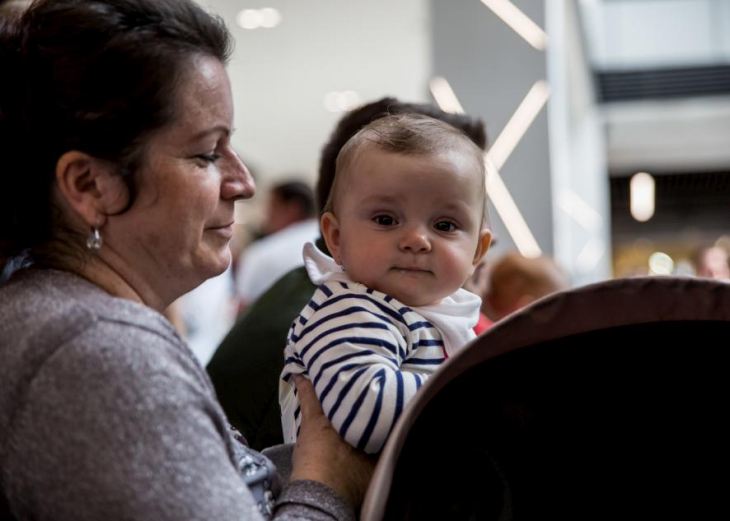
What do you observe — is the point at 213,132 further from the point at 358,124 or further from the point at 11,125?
the point at 358,124

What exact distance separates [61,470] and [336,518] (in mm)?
317

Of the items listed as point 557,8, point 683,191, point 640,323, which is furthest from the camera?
point 683,191

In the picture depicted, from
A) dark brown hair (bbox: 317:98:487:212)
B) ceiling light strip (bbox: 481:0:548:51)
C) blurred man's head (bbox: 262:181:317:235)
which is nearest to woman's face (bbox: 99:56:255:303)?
dark brown hair (bbox: 317:98:487:212)

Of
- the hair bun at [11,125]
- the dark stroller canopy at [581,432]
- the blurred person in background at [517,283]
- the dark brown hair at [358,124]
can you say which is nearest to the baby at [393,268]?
the dark stroller canopy at [581,432]

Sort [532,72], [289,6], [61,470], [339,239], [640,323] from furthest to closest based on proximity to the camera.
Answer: [289,6]
[532,72]
[339,239]
[640,323]
[61,470]

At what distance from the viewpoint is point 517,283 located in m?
3.23

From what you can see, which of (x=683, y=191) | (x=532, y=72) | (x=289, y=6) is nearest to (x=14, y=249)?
(x=532, y=72)

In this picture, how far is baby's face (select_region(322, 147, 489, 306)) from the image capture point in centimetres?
133

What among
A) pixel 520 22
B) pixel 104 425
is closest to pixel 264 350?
pixel 104 425

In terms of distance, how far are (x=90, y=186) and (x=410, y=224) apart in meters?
0.42

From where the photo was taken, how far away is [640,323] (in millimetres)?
1057

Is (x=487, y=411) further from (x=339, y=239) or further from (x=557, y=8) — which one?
(x=557, y=8)

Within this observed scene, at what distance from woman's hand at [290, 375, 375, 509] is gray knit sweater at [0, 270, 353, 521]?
179 mm

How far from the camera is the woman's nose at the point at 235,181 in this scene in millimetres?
1262
